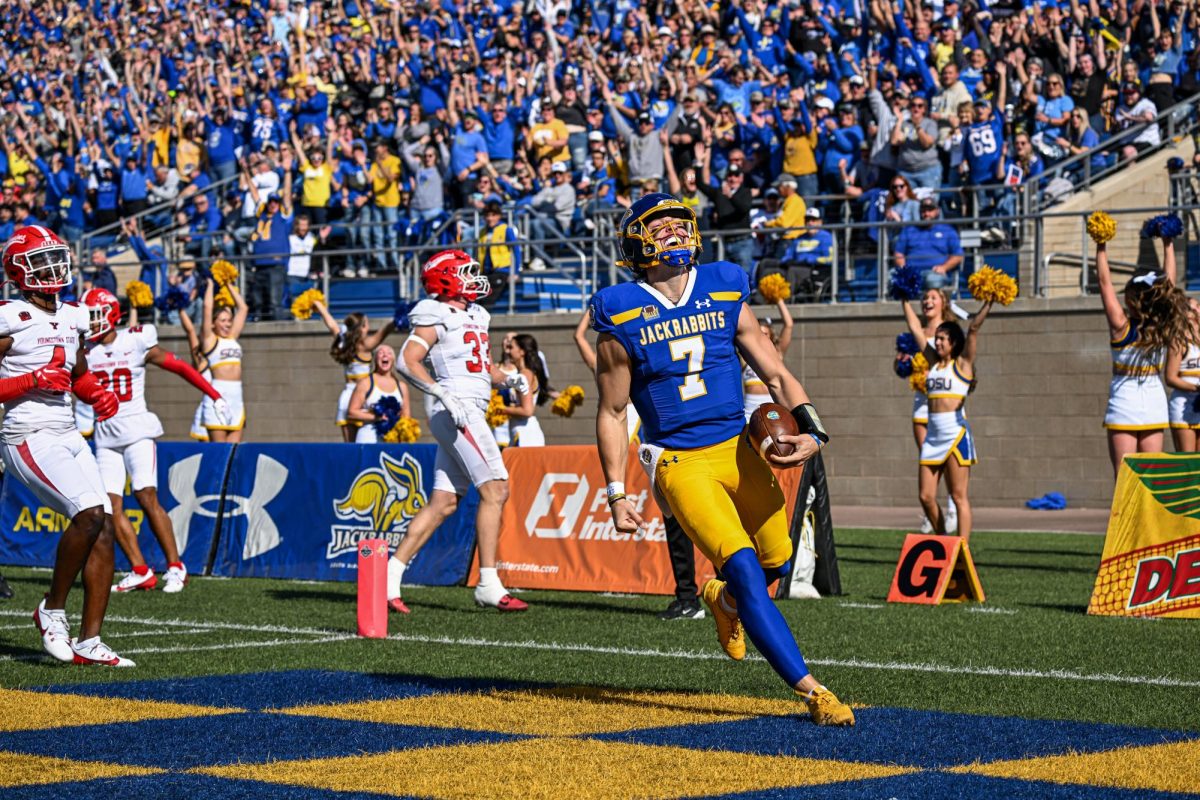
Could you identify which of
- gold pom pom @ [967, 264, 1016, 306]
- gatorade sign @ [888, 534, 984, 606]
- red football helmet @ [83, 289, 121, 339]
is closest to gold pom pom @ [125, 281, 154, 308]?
red football helmet @ [83, 289, 121, 339]

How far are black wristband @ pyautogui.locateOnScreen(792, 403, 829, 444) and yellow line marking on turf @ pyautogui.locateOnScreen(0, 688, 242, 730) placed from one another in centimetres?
256

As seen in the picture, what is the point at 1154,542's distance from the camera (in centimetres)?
1087

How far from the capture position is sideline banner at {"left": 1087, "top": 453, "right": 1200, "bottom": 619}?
10805 mm

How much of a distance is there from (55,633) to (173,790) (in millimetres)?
3495

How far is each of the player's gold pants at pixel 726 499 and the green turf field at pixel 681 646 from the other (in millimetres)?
864

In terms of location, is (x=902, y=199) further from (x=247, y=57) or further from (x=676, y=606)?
(x=247, y=57)

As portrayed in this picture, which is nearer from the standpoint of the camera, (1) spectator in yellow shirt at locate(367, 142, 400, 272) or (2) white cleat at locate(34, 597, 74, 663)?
(2) white cleat at locate(34, 597, 74, 663)

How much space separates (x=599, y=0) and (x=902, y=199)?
886 cm

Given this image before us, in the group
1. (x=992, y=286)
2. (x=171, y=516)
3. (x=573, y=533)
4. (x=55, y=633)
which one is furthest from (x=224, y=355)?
(x=55, y=633)

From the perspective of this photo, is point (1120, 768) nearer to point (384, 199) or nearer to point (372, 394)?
point (372, 394)

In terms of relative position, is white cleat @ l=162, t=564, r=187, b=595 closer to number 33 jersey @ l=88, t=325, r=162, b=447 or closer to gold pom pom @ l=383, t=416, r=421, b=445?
number 33 jersey @ l=88, t=325, r=162, b=447

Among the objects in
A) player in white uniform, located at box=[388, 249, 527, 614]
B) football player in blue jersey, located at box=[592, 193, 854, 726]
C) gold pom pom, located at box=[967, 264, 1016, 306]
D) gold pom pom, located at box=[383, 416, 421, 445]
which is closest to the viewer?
football player in blue jersey, located at box=[592, 193, 854, 726]

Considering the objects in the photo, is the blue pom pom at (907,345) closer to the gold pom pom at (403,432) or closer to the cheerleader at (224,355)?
the gold pom pom at (403,432)

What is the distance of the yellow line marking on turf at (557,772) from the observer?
228 inches
